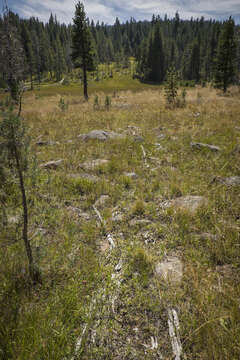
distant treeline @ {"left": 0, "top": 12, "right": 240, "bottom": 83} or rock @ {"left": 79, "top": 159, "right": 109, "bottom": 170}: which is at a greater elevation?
distant treeline @ {"left": 0, "top": 12, "right": 240, "bottom": 83}

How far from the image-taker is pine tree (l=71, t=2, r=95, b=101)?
2409 centimetres

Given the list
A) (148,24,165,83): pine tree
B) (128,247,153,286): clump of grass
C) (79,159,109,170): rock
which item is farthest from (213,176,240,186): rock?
(148,24,165,83): pine tree

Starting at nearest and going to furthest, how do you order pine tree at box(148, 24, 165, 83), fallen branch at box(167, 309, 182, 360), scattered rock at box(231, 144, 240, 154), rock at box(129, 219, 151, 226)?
fallen branch at box(167, 309, 182, 360) → rock at box(129, 219, 151, 226) → scattered rock at box(231, 144, 240, 154) → pine tree at box(148, 24, 165, 83)

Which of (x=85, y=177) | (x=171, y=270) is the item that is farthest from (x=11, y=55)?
(x=171, y=270)

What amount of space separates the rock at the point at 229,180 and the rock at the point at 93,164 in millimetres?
3629

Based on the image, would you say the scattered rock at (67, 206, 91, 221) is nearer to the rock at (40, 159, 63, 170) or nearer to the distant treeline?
the rock at (40, 159, 63, 170)

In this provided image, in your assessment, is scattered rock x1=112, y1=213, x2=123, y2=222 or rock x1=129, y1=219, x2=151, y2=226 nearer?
rock x1=129, y1=219, x2=151, y2=226

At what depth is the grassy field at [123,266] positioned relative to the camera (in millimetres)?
2035

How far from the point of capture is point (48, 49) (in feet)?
267

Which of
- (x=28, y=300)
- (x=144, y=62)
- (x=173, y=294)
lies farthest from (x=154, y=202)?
(x=144, y=62)

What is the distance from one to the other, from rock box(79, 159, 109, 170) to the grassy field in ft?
0.64

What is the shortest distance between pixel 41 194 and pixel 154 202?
291 cm

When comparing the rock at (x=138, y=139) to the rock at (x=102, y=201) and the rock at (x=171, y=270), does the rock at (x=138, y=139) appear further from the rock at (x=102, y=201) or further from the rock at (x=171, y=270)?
the rock at (x=171, y=270)

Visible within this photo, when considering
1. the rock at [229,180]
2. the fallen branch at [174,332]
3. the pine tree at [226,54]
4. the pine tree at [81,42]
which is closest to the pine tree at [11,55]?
the fallen branch at [174,332]
